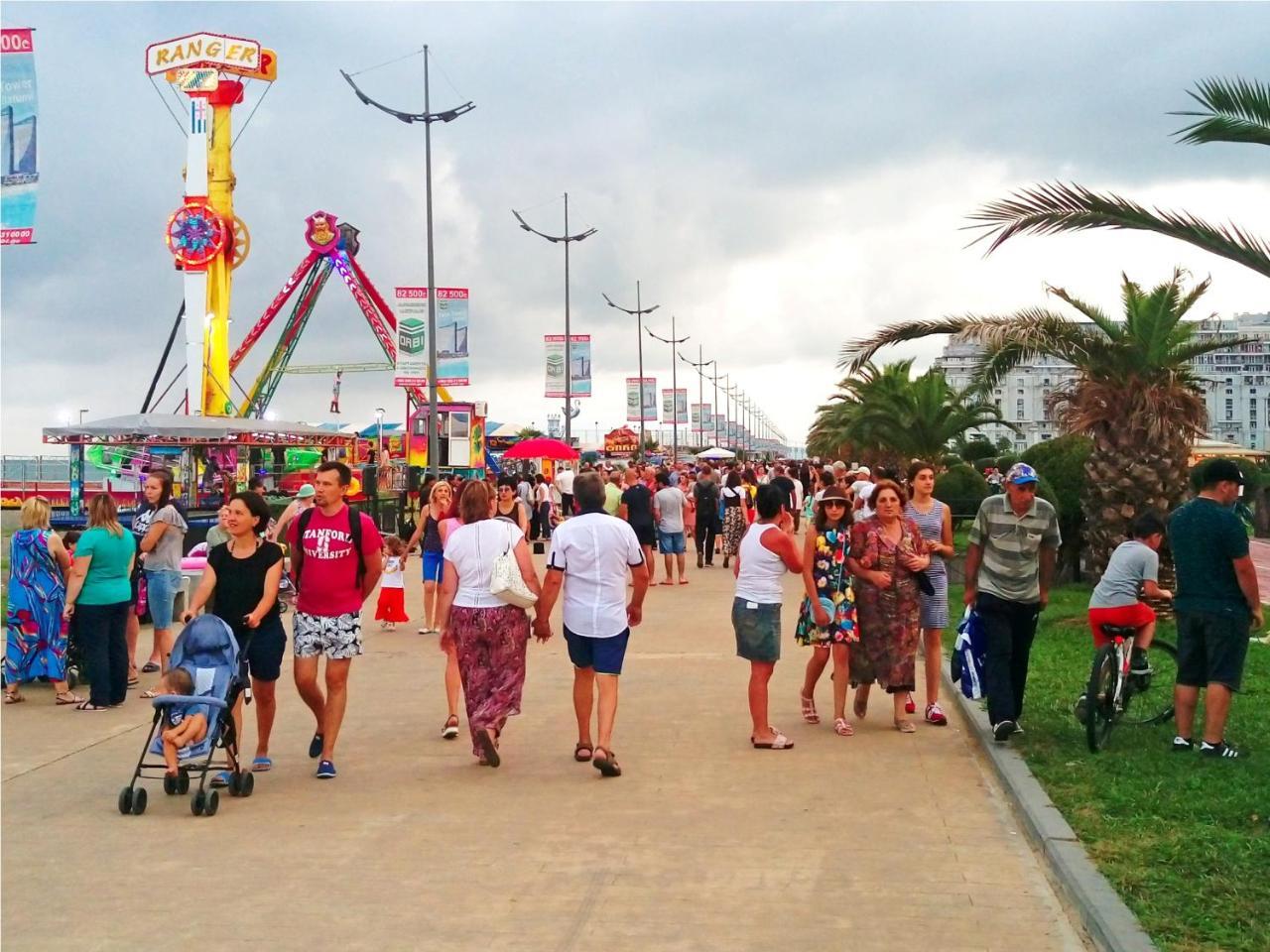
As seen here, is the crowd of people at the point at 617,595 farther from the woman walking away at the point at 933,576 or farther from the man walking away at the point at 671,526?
the man walking away at the point at 671,526

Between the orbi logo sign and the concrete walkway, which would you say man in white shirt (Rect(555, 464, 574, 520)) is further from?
the concrete walkway

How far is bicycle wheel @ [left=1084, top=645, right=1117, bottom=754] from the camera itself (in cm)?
779

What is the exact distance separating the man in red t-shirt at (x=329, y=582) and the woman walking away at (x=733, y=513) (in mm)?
14615

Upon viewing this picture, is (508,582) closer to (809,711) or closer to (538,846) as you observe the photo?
(538,846)

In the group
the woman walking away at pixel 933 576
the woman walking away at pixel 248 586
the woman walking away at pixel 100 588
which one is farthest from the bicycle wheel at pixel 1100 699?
the woman walking away at pixel 100 588

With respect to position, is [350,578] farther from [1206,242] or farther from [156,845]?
[1206,242]

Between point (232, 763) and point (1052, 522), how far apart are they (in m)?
5.16

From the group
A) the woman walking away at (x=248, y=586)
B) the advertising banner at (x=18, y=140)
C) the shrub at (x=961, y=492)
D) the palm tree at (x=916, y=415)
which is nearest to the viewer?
the woman walking away at (x=248, y=586)

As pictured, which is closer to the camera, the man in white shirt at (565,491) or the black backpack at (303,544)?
the black backpack at (303,544)

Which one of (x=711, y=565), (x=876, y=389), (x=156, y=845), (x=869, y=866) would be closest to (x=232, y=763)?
(x=156, y=845)

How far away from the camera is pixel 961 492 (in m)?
26.9

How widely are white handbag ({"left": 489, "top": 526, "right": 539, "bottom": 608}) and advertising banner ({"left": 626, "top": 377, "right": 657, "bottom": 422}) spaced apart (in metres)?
45.6

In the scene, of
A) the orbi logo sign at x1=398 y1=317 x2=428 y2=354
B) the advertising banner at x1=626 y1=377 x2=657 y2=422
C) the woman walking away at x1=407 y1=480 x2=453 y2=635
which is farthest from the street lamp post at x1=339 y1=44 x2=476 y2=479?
the advertising banner at x1=626 y1=377 x2=657 y2=422

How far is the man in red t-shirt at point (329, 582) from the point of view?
7.54 m
